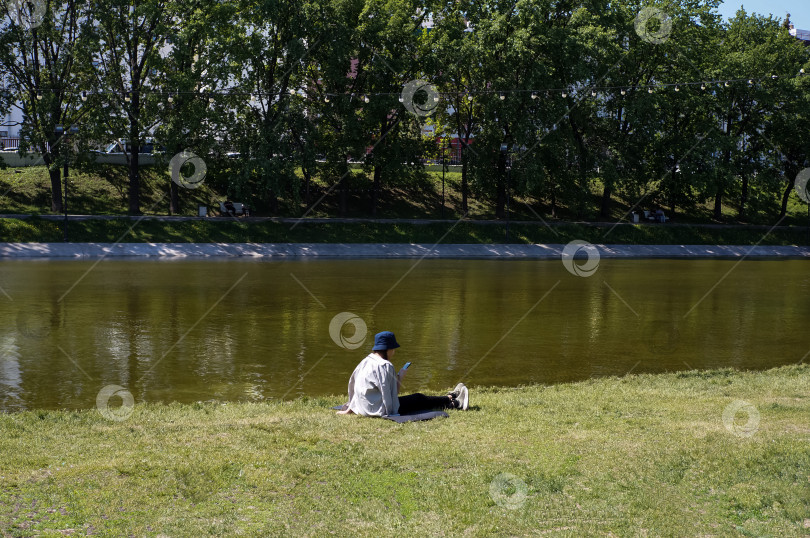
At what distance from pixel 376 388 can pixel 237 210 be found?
41708 millimetres

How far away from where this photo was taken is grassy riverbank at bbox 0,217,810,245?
142 ft

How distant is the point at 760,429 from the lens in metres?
9.63

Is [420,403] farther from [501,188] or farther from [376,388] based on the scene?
[501,188]

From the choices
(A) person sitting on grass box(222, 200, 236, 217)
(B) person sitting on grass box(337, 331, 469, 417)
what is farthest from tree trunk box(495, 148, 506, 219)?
(B) person sitting on grass box(337, 331, 469, 417)

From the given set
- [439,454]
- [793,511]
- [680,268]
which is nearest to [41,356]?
[439,454]

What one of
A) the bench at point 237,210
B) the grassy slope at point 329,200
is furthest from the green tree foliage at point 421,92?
the bench at point 237,210

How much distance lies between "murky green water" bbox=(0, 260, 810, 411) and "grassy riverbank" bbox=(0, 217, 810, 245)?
864 cm

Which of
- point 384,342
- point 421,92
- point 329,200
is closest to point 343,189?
point 329,200

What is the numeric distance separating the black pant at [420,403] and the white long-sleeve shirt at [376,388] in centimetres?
26

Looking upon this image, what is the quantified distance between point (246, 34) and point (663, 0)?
27.9 metres

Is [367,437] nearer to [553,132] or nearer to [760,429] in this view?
[760,429]

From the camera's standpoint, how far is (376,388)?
10.3 m

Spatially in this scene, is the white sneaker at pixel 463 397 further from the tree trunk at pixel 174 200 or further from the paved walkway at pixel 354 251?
the tree trunk at pixel 174 200

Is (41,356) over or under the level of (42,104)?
under
